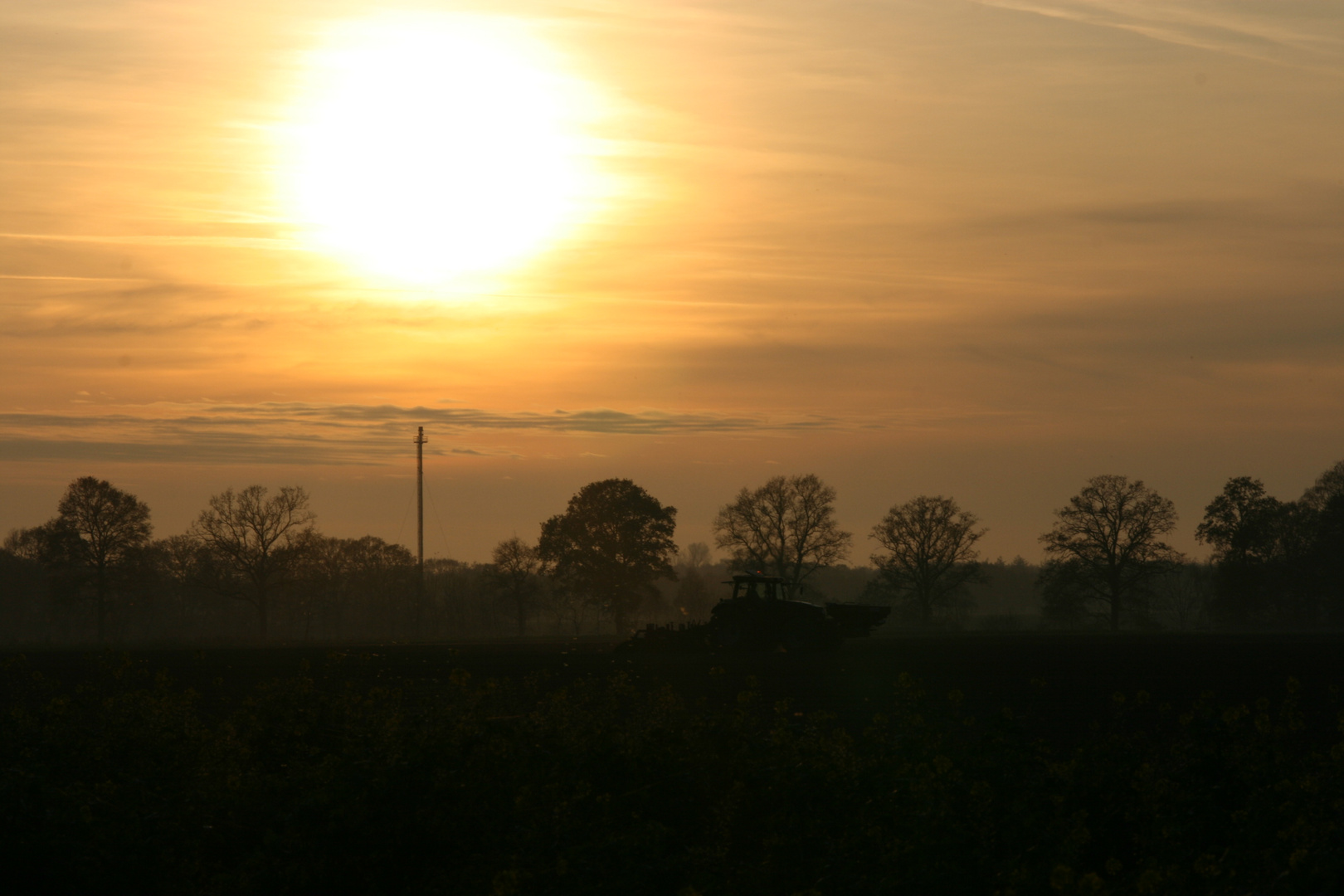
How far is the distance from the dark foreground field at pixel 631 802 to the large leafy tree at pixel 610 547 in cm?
5289

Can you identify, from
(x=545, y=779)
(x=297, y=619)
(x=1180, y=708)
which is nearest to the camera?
(x=545, y=779)

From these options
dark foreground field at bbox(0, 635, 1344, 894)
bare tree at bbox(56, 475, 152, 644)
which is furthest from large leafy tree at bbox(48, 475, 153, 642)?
dark foreground field at bbox(0, 635, 1344, 894)

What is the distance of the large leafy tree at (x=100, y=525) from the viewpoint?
63.9m

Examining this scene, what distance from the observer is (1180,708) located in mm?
17719

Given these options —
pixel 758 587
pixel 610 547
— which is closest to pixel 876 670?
pixel 758 587

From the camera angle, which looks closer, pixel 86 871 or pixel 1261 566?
pixel 86 871

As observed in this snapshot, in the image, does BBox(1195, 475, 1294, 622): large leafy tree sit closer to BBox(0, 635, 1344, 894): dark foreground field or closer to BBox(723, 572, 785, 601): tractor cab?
BBox(723, 572, 785, 601): tractor cab

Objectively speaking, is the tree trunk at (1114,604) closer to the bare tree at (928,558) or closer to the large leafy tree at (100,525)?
the bare tree at (928,558)

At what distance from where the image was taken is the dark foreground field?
8789mm

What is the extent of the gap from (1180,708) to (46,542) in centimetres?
6128

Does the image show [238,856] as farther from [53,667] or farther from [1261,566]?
[1261,566]

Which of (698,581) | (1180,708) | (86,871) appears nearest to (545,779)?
→ (86,871)

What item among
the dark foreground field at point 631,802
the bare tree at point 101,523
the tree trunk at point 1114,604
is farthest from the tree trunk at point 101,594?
the dark foreground field at point 631,802

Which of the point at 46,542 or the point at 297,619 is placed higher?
the point at 46,542
